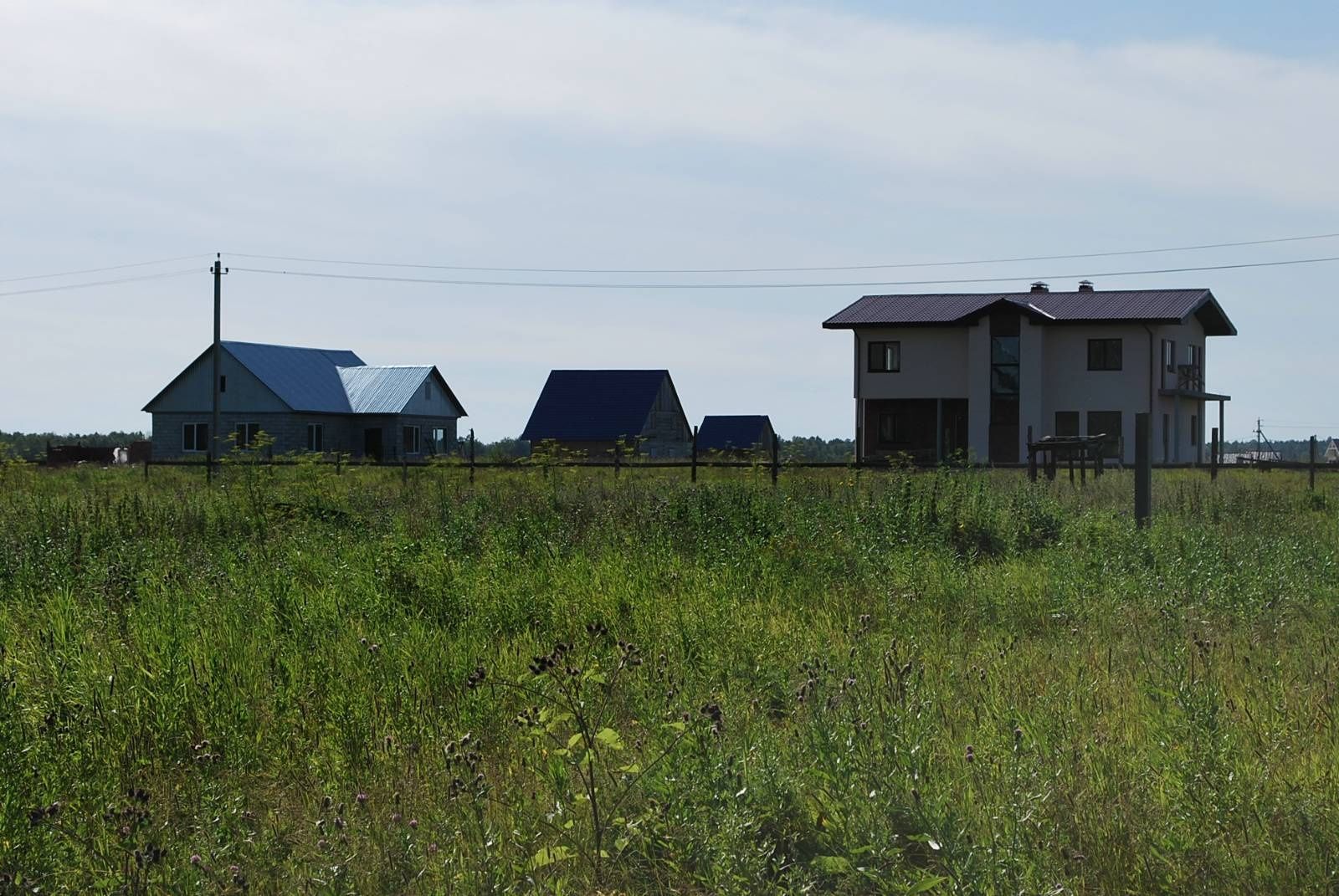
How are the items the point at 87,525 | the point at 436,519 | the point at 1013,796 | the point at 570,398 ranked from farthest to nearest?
the point at 570,398 < the point at 436,519 < the point at 87,525 < the point at 1013,796

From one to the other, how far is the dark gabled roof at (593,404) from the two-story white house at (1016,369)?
1689 cm

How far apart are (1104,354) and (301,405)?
106 feet

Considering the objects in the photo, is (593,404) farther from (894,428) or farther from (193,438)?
(894,428)

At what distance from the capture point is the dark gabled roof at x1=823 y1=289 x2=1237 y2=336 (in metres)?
42.3

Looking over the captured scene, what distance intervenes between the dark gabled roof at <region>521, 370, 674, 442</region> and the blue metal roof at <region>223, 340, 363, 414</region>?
913cm

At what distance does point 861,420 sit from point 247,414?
2611 centimetres

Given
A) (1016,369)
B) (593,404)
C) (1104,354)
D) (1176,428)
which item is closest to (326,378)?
(593,404)

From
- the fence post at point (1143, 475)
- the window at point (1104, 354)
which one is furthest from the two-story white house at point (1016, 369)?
the fence post at point (1143, 475)

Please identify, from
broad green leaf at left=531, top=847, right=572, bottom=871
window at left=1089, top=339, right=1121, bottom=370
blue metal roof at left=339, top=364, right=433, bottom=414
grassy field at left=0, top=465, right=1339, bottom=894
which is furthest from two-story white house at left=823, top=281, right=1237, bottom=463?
broad green leaf at left=531, top=847, right=572, bottom=871

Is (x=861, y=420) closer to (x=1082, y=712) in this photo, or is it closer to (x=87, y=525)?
(x=87, y=525)

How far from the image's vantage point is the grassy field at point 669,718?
4016mm

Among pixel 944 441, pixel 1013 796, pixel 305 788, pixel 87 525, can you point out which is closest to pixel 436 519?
pixel 87 525

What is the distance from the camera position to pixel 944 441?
43812mm

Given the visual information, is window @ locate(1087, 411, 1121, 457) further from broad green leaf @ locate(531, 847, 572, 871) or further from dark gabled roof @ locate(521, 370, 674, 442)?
broad green leaf @ locate(531, 847, 572, 871)
